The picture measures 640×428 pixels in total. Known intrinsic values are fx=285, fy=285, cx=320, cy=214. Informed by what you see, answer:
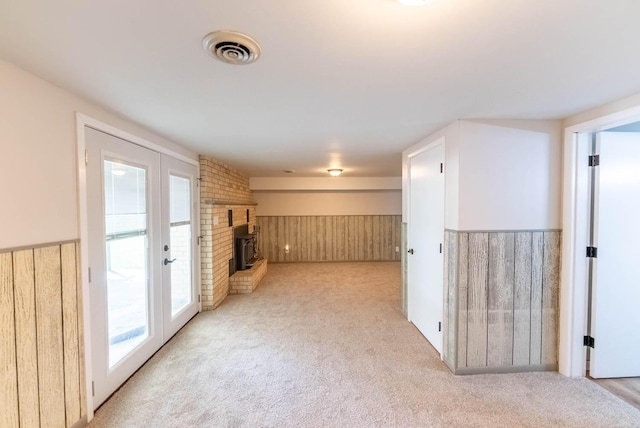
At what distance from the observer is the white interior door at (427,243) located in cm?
275

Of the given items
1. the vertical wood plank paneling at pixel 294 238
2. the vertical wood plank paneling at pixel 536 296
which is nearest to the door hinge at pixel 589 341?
the vertical wood plank paneling at pixel 536 296

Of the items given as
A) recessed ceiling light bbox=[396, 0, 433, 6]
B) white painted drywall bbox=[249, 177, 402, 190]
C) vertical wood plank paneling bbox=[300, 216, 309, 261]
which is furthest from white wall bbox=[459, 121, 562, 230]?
vertical wood plank paneling bbox=[300, 216, 309, 261]

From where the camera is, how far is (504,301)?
2.43 m

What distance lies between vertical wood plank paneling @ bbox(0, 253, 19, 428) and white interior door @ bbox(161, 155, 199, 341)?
151 cm

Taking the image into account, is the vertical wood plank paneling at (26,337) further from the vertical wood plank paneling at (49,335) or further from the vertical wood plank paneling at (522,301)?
the vertical wood plank paneling at (522,301)

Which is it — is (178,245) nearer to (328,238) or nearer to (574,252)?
(574,252)

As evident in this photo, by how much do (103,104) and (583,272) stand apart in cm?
384

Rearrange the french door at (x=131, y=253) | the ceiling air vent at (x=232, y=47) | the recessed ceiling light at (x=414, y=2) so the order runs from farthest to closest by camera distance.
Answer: the french door at (x=131, y=253)
the ceiling air vent at (x=232, y=47)
the recessed ceiling light at (x=414, y=2)

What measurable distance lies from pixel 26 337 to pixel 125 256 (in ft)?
3.03

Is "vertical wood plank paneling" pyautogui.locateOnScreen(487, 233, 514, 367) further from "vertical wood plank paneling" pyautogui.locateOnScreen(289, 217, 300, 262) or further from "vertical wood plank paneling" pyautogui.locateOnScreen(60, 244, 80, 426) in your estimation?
"vertical wood plank paneling" pyautogui.locateOnScreen(289, 217, 300, 262)

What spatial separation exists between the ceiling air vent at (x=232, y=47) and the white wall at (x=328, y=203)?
589 cm

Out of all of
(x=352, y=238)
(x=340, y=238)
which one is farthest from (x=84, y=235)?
(x=352, y=238)

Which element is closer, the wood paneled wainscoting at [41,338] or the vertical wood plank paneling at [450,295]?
the wood paneled wainscoting at [41,338]

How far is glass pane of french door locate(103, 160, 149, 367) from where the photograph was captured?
85.3 inches
